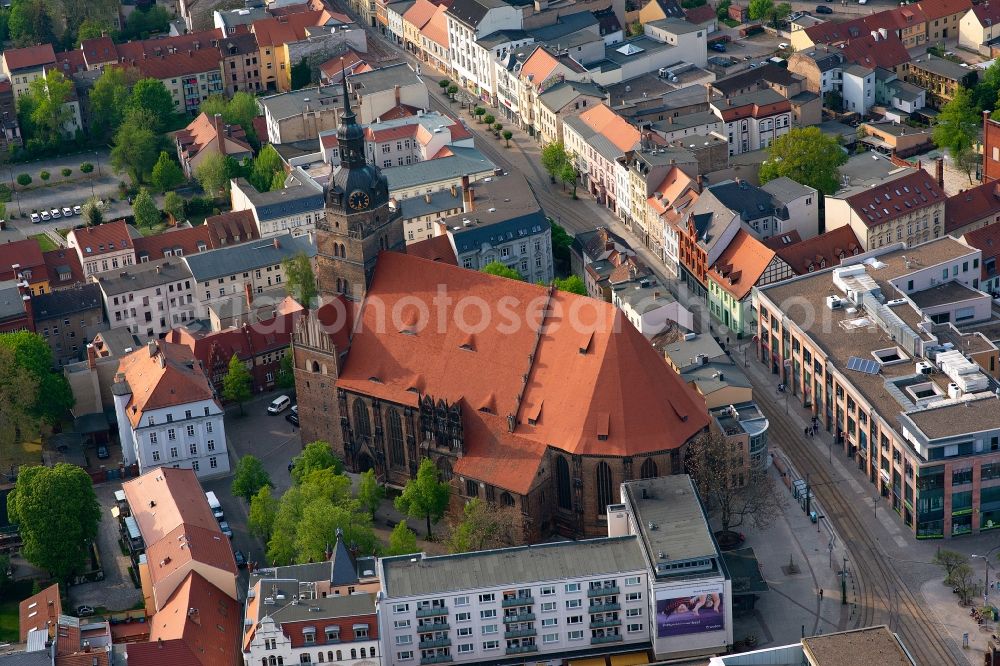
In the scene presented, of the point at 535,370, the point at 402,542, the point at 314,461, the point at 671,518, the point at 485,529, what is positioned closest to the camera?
the point at 671,518

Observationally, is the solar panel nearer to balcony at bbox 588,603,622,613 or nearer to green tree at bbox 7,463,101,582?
balcony at bbox 588,603,622,613

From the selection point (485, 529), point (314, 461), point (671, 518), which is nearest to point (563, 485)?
point (485, 529)

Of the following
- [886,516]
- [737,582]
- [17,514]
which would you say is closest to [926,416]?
[886,516]

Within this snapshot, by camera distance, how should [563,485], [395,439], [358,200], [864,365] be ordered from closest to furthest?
[563,485] → [358,200] → [395,439] → [864,365]

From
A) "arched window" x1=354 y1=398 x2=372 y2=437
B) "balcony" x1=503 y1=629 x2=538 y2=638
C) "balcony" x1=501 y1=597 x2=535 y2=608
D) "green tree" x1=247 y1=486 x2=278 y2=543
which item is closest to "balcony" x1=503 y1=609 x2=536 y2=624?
"balcony" x1=503 y1=629 x2=538 y2=638

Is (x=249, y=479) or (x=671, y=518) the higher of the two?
(x=671, y=518)

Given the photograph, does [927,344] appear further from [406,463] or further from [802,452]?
[406,463]

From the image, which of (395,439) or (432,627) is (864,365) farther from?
(432,627)
